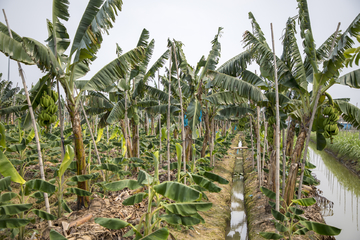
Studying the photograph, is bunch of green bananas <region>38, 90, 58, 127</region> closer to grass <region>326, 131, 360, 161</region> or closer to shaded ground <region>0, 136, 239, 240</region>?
shaded ground <region>0, 136, 239, 240</region>

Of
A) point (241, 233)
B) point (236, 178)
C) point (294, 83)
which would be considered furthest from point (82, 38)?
point (236, 178)

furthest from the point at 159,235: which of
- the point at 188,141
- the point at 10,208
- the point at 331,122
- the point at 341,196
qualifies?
the point at 341,196

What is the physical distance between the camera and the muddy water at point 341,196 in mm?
6457

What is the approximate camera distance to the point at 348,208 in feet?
25.4

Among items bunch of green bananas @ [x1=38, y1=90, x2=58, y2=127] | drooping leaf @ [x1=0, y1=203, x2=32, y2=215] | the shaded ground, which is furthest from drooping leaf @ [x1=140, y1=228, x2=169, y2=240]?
bunch of green bananas @ [x1=38, y1=90, x2=58, y2=127]

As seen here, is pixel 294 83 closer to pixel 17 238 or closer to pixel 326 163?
pixel 17 238

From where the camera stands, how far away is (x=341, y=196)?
8844 mm

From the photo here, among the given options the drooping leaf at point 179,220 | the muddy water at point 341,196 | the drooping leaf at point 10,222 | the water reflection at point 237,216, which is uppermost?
the drooping leaf at point 10,222

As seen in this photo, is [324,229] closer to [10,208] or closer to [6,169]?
→ [10,208]

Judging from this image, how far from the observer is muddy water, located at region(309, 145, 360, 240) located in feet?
21.2

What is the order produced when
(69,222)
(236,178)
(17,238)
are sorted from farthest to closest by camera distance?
(236,178)
(69,222)
(17,238)

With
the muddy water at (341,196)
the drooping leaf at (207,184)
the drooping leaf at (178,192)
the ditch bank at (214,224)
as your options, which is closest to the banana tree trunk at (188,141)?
the ditch bank at (214,224)

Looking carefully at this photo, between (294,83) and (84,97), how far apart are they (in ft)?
19.3

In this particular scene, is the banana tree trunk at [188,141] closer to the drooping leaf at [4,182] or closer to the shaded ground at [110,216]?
the shaded ground at [110,216]
